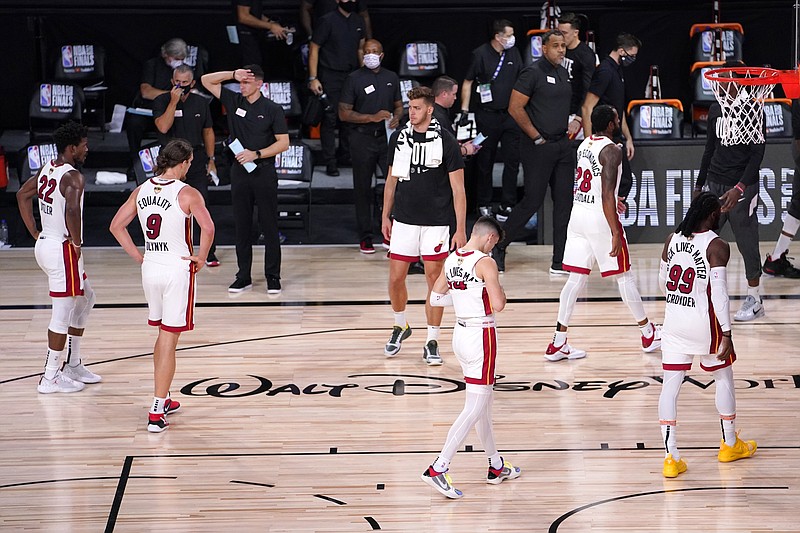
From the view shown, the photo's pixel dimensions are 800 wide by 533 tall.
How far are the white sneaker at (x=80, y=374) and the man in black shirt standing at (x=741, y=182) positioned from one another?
4817mm

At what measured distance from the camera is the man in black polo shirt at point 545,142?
10.2 meters

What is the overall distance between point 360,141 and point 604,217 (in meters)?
3.98

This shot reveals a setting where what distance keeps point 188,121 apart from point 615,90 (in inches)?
161

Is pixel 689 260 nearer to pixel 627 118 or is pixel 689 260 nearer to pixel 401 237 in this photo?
pixel 401 237

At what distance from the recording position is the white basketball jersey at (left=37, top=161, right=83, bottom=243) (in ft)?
24.4

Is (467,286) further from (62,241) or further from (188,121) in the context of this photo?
(188,121)

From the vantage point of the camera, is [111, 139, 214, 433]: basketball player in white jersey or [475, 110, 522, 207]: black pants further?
[475, 110, 522, 207]: black pants

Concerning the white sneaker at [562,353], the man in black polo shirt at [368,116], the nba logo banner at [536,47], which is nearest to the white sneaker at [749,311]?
the white sneaker at [562,353]

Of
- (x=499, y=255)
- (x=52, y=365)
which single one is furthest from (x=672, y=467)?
(x=499, y=255)

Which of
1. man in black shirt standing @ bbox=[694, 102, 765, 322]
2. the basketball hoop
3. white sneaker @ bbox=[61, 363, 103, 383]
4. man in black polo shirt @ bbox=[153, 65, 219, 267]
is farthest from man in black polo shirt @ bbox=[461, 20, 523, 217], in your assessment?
white sneaker @ bbox=[61, 363, 103, 383]

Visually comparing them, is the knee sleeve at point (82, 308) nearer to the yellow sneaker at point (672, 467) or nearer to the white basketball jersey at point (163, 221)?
the white basketball jersey at point (163, 221)

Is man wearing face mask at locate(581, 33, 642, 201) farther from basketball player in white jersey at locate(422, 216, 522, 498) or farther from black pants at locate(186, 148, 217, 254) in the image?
basketball player in white jersey at locate(422, 216, 522, 498)

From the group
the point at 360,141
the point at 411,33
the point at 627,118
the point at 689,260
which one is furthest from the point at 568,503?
the point at 411,33

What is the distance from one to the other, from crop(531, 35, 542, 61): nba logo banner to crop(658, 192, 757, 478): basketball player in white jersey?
7245mm
